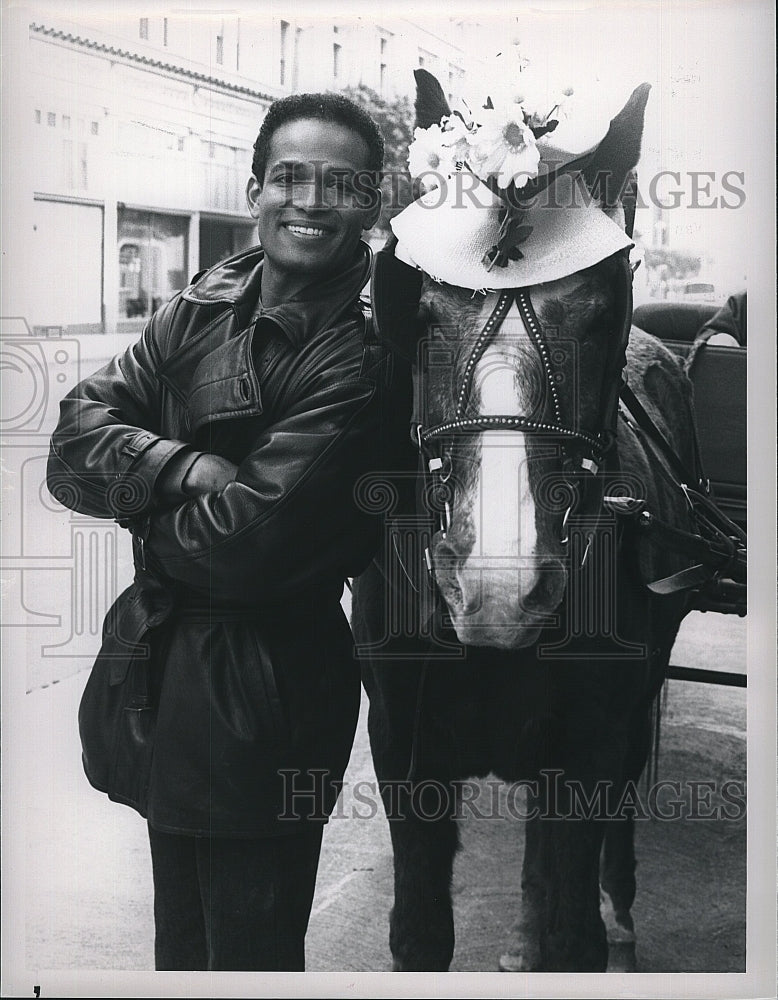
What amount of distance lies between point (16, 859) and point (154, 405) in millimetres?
1361

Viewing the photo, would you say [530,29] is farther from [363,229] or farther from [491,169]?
[363,229]

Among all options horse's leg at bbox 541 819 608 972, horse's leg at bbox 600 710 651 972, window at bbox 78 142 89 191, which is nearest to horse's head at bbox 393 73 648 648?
horse's leg at bbox 600 710 651 972

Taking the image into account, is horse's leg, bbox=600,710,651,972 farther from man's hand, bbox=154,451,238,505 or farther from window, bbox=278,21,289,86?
window, bbox=278,21,289,86

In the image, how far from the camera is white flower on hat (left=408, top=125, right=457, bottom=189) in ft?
9.70

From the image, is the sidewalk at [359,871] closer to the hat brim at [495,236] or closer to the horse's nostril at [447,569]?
the horse's nostril at [447,569]

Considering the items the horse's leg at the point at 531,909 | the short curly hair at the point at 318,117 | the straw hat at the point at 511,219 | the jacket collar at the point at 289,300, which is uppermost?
the short curly hair at the point at 318,117

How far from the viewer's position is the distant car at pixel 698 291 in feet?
10.1

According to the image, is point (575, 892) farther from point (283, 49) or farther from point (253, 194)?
point (283, 49)

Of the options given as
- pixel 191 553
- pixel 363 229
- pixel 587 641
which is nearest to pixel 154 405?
pixel 191 553

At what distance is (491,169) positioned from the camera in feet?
9.59

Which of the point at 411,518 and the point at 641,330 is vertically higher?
the point at 641,330

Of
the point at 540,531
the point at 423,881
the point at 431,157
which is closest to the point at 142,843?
the point at 423,881

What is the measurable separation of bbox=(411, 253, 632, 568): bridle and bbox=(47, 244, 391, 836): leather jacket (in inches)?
8.4

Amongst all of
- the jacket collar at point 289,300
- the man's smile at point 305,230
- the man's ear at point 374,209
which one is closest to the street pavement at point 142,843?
the jacket collar at point 289,300
